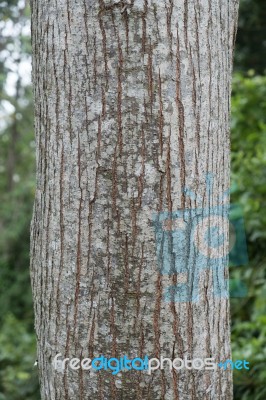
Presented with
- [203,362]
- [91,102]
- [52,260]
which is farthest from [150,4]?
[203,362]

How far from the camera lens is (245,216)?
439cm

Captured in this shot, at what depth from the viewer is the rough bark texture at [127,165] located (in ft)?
5.04

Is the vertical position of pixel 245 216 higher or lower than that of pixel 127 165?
higher

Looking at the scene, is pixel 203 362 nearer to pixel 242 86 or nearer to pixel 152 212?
pixel 152 212

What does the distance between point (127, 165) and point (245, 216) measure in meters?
3.00

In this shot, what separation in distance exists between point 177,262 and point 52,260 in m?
0.38

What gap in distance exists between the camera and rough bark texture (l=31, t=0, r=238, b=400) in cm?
154

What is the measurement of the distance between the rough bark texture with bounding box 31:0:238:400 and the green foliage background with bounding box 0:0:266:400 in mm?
2028

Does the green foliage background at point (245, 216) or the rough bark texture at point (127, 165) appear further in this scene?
the green foliage background at point (245, 216)

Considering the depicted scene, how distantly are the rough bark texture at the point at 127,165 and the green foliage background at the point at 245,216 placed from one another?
2028 mm

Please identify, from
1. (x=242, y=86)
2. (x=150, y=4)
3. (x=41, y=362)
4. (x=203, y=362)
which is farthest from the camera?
(x=242, y=86)

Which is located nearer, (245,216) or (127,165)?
(127,165)

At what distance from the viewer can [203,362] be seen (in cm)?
163

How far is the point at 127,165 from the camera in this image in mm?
1540
